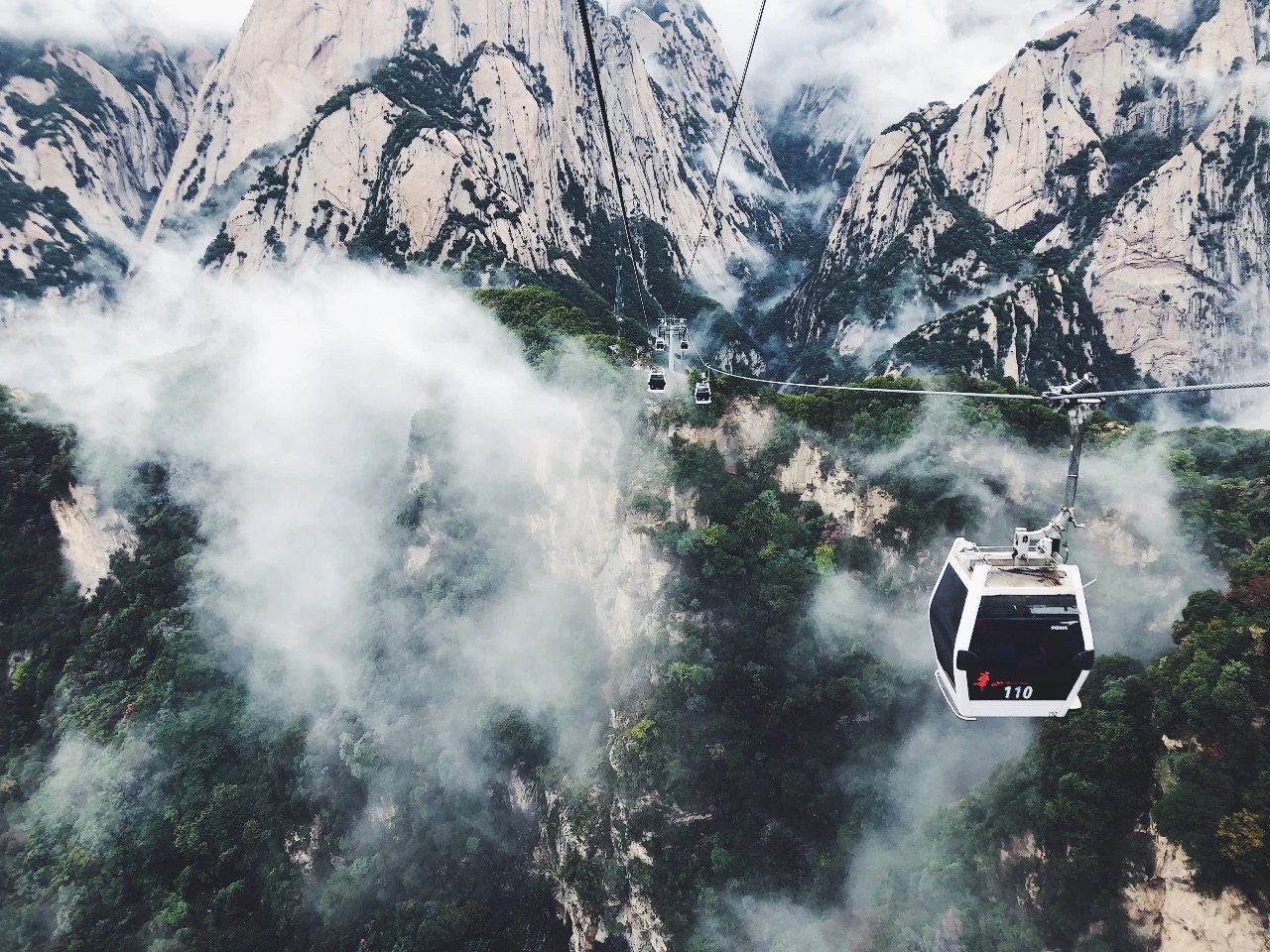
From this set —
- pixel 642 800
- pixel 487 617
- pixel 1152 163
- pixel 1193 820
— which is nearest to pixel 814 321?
pixel 1152 163

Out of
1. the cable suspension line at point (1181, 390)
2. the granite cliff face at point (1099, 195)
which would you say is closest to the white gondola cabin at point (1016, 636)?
the cable suspension line at point (1181, 390)

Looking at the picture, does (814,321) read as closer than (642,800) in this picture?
No

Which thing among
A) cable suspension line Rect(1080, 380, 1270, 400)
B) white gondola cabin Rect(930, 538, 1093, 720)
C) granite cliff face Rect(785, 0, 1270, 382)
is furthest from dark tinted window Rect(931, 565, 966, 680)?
granite cliff face Rect(785, 0, 1270, 382)

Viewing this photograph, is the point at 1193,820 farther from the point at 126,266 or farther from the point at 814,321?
the point at 126,266

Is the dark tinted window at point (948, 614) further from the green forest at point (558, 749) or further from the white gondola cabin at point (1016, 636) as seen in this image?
the green forest at point (558, 749)

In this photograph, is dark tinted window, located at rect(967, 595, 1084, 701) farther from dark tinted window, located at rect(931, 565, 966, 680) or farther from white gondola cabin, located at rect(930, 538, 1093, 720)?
dark tinted window, located at rect(931, 565, 966, 680)

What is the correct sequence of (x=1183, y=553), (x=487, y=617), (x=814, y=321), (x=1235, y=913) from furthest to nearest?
1. (x=814, y=321)
2. (x=487, y=617)
3. (x=1183, y=553)
4. (x=1235, y=913)

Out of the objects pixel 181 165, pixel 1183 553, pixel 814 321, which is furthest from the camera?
pixel 814 321

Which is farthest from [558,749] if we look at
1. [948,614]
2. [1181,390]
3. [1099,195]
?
[1099,195]
